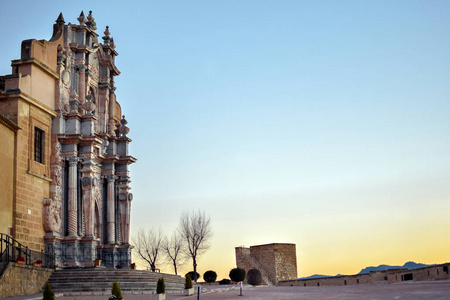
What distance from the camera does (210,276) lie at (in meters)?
57.1

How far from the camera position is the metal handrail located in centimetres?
3016

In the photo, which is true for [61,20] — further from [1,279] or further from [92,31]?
[1,279]

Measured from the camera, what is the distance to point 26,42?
37.1 metres

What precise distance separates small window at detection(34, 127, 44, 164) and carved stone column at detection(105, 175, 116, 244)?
7721 mm

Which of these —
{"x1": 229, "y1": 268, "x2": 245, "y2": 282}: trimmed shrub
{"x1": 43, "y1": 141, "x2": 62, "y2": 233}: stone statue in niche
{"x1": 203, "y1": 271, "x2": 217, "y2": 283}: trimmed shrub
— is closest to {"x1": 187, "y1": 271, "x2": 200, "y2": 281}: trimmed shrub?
{"x1": 203, "y1": 271, "x2": 217, "y2": 283}: trimmed shrub

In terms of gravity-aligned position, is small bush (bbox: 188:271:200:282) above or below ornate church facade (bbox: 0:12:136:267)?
below

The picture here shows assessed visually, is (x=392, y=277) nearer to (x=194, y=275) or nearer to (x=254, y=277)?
(x=254, y=277)

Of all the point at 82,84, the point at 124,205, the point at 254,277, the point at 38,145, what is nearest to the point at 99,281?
the point at 38,145

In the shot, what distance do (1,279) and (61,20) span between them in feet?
64.2

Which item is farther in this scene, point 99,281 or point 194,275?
point 194,275

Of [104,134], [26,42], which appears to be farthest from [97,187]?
[26,42]

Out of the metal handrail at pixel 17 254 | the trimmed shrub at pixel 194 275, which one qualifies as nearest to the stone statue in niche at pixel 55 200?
the metal handrail at pixel 17 254

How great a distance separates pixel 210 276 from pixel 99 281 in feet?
82.0

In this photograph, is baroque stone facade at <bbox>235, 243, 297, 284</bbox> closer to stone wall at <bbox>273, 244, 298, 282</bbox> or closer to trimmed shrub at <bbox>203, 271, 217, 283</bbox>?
stone wall at <bbox>273, 244, 298, 282</bbox>
